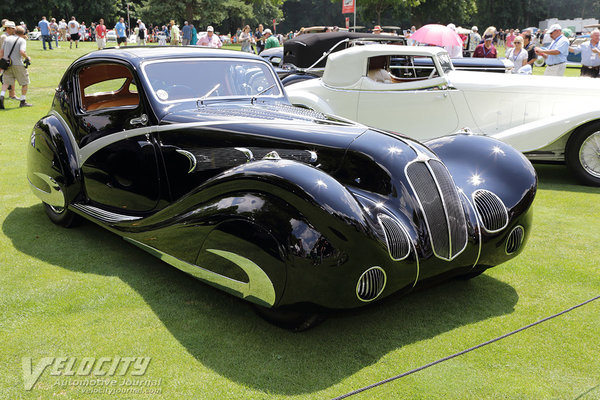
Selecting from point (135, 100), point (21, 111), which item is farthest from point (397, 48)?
point (21, 111)

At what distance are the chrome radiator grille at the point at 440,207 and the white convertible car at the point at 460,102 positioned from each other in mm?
3826

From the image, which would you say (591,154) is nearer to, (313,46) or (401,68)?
(401,68)

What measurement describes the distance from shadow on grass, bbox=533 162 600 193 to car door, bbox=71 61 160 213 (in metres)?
5.03

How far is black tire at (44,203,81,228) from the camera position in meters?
4.56

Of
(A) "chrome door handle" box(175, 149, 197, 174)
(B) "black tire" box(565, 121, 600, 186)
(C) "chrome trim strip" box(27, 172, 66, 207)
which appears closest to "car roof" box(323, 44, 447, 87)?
(B) "black tire" box(565, 121, 600, 186)

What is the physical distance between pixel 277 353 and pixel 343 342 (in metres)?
0.40

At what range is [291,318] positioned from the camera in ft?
9.43

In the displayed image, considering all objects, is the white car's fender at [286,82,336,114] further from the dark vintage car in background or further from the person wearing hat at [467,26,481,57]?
the person wearing hat at [467,26,481,57]

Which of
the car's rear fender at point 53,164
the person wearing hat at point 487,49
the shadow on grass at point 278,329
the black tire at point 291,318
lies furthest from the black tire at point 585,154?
the person wearing hat at point 487,49

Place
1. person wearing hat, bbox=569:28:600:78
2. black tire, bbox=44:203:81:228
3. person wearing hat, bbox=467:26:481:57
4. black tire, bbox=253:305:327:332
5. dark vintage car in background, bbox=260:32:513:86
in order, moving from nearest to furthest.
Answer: black tire, bbox=253:305:327:332, black tire, bbox=44:203:81:228, dark vintage car in background, bbox=260:32:513:86, person wearing hat, bbox=569:28:600:78, person wearing hat, bbox=467:26:481:57

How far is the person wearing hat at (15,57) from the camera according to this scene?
1075 centimetres

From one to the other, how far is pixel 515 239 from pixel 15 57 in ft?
37.5

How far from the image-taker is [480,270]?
339cm

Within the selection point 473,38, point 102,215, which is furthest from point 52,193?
point 473,38
